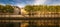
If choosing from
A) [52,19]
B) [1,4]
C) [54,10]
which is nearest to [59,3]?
[54,10]

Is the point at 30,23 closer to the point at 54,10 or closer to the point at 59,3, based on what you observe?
the point at 54,10

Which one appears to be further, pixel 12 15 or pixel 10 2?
pixel 10 2

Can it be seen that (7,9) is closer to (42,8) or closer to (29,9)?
(29,9)

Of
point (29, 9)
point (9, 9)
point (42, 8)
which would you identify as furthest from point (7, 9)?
point (42, 8)

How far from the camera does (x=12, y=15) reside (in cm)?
171

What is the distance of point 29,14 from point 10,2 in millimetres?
338

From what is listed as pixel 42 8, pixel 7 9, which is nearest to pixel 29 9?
pixel 42 8

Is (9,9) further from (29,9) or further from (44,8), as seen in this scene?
(44,8)

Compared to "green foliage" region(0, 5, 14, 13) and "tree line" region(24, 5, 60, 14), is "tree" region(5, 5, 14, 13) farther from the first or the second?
"tree line" region(24, 5, 60, 14)

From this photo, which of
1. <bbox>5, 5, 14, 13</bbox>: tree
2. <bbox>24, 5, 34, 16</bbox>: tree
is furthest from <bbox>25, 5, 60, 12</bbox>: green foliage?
<bbox>5, 5, 14, 13</bbox>: tree

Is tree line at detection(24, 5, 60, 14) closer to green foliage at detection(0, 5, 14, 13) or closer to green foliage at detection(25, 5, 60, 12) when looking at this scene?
green foliage at detection(25, 5, 60, 12)

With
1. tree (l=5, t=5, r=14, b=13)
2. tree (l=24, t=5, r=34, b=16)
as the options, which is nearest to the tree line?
tree (l=24, t=5, r=34, b=16)

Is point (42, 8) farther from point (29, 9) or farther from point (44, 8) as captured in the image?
point (29, 9)

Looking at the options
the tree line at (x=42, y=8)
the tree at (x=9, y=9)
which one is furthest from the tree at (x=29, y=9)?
the tree at (x=9, y=9)
